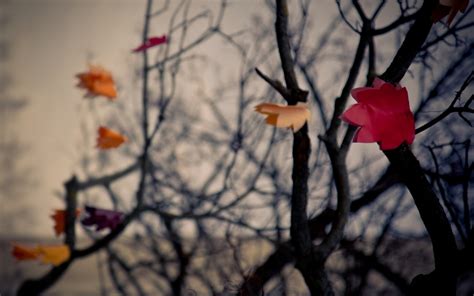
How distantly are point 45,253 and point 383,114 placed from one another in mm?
3402

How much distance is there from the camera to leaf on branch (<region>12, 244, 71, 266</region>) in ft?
12.3

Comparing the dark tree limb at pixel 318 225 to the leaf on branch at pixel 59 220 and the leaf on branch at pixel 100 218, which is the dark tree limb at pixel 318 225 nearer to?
the leaf on branch at pixel 100 218

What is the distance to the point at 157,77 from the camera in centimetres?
331

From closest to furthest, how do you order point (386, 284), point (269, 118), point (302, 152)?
1. point (269, 118)
2. point (302, 152)
3. point (386, 284)

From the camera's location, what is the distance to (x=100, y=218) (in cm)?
382

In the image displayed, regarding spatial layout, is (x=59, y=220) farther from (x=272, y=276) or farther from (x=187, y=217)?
(x=272, y=276)

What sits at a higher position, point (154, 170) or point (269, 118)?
point (154, 170)

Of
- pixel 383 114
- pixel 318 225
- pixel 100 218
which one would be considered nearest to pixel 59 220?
pixel 100 218

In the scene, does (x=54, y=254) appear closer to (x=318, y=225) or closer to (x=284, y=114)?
(x=318, y=225)

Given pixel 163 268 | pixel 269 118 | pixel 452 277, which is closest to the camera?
pixel 452 277

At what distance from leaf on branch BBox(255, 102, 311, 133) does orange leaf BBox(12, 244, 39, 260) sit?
2.72 meters

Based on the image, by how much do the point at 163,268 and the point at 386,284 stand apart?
2541 mm

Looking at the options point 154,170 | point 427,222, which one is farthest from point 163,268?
point 427,222

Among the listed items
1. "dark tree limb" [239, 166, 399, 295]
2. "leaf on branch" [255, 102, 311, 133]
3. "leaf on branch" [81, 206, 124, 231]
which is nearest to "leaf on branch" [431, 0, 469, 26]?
"leaf on branch" [255, 102, 311, 133]
